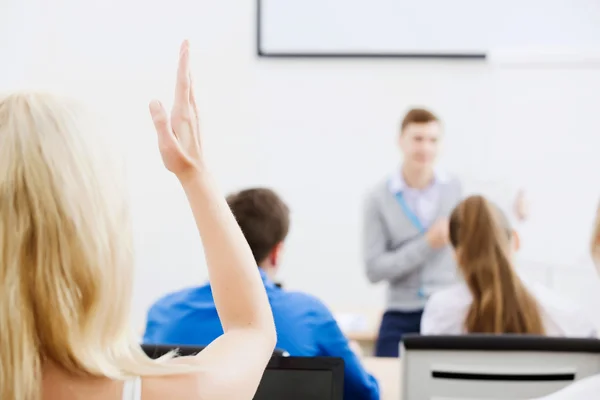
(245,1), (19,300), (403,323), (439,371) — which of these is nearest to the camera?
(19,300)

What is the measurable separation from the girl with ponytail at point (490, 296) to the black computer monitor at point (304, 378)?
1016 mm

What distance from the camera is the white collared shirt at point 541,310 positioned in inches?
85.5

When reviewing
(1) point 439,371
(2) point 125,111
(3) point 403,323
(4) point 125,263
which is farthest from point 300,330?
(2) point 125,111

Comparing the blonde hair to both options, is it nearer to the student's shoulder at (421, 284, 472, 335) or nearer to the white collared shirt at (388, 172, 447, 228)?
the student's shoulder at (421, 284, 472, 335)

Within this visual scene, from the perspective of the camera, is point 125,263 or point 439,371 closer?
point 125,263

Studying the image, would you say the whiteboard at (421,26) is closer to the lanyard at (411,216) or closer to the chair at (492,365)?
the lanyard at (411,216)

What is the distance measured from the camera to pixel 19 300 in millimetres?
714

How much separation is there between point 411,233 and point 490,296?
1.09 m

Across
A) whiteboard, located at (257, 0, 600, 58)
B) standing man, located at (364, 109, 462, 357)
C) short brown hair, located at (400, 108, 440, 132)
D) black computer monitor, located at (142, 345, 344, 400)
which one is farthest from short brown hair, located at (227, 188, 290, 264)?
whiteboard, located at (257, 0, 600, 58)

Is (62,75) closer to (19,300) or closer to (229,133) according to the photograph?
(229,133)

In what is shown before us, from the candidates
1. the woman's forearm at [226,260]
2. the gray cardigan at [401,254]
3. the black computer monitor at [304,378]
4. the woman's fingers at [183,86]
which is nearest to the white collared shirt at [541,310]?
the gray cardigan at [401,254]

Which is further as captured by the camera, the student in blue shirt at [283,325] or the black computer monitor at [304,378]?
the student in blue shirt at [283,325]

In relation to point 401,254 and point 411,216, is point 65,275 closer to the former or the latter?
point 401,254

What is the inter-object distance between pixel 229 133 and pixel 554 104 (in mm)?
1873
